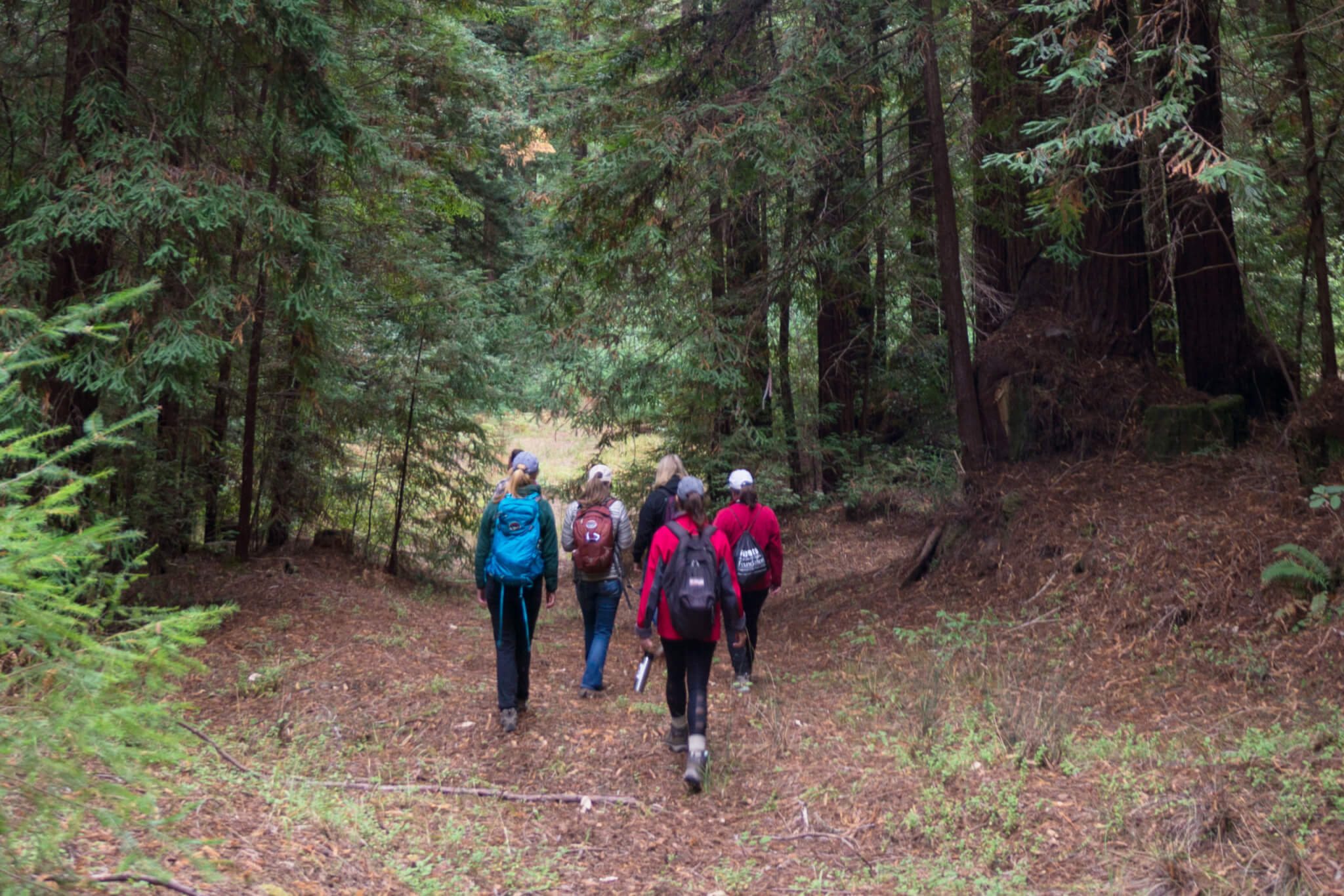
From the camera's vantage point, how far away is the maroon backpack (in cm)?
785

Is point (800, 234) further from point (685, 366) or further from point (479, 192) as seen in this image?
point (479, 192)

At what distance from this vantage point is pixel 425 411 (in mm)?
14719

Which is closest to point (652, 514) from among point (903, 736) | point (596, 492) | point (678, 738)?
point (596, 492)

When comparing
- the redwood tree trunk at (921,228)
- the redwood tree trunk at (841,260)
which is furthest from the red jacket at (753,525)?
the redwood tree trunk at (921,228)

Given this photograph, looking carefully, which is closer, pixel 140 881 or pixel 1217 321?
pixel 140 881

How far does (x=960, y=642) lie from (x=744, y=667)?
196 centimetres

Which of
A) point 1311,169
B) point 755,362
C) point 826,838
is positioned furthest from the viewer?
point 755,362

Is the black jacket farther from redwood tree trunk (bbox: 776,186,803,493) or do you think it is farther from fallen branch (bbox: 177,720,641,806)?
redwood tree trunk (bbox: 776,186,803,493)

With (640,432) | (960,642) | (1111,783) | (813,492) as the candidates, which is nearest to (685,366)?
(640,432)

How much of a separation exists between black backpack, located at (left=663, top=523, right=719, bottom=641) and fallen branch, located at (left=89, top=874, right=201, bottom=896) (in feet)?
10.5

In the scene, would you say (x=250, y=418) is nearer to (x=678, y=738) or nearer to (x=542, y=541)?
(x=542, y=541)

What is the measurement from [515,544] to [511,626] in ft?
2.04

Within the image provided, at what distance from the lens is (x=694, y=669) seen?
638 centimetres

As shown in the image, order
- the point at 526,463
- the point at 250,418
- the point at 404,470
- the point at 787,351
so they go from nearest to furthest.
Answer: the point at 526,463
the point at 250,418
the point at 404,470
the point at 787,351
